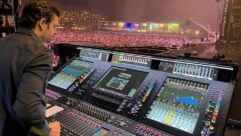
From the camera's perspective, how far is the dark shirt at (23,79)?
3.92ft

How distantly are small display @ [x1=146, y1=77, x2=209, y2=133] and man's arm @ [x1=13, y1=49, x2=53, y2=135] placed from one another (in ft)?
2.60

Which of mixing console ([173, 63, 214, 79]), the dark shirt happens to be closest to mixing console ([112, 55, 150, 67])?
mixing console ([173, 63, 214, 79])

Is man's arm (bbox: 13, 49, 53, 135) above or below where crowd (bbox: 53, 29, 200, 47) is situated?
above

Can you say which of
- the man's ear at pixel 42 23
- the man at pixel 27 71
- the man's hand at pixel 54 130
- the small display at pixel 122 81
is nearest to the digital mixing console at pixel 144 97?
the small display at pixel 122 81

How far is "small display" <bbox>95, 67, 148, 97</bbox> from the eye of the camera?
2008 mm

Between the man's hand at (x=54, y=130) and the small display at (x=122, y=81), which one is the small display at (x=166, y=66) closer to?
the small display at (x=122, y=81)

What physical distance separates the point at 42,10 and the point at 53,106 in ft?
3.70

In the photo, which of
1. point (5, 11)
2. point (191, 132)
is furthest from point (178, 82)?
point (5, 11)

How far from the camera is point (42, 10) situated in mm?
1358

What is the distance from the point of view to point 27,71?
1.21 meters

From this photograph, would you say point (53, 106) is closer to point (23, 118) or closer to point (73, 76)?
point (73, 76)

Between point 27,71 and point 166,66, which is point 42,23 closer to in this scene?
point 27,71

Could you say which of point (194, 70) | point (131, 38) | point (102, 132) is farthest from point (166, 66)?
point (131, 38)

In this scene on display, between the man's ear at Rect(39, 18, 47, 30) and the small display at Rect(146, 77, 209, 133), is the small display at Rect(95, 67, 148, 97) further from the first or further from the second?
the man's ear at Rect(39, 18, 47, 30)
